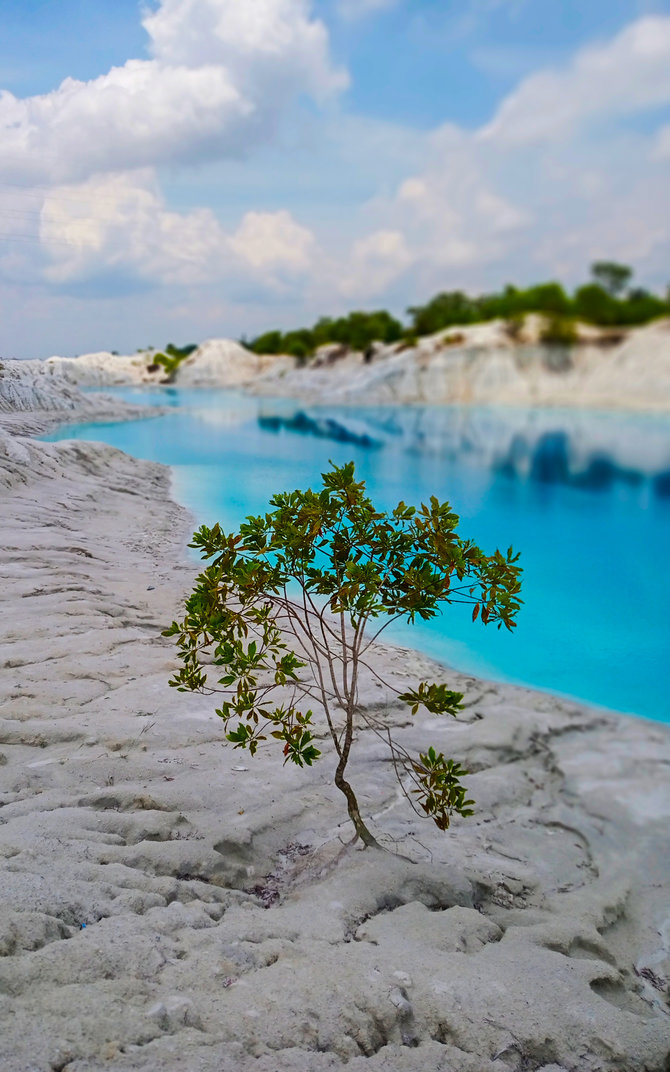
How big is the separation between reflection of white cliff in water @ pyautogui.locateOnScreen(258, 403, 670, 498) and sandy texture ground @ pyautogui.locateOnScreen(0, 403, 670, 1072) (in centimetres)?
542

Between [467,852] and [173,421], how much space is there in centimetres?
668

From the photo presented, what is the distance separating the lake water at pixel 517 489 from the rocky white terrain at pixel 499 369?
394 millimetres

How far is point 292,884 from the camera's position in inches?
88.4

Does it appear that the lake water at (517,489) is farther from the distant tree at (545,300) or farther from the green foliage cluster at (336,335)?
the distant tree at (545,300)

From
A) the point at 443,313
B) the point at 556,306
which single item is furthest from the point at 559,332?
the point at 443,313

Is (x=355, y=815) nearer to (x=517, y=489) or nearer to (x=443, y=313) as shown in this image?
(x=443, y=313)

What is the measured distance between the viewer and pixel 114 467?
→ 19.3ft

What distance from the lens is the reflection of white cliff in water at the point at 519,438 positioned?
8.59 meters

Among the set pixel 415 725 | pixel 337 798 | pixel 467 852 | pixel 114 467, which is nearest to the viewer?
pixel 467 852

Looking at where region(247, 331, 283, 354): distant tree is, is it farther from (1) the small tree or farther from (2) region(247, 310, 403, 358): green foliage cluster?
(1) the small tree

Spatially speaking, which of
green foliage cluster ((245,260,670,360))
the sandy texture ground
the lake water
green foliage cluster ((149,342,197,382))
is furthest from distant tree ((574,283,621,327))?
green foliage cluster ((149,342,197,382))

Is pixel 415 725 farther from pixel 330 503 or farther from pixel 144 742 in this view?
pixel 330 503

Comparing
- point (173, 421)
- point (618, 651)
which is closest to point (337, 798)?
point (618, 651)

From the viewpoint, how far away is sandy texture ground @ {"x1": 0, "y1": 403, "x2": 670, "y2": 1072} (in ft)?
4.94
